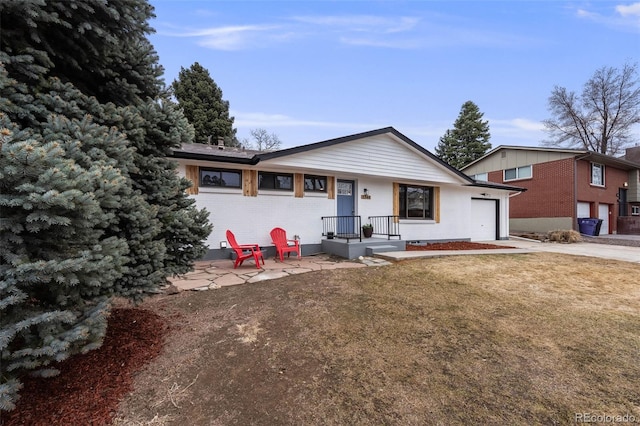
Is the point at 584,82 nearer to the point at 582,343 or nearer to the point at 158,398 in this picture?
the point at 582,343

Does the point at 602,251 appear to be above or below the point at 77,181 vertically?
below

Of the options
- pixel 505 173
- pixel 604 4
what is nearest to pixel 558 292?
pixel 604 4

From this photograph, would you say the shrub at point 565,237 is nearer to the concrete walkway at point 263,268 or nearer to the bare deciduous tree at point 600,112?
the concrete walkway at point 263,268

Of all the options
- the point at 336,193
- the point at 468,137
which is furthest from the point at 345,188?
the point at 468,137

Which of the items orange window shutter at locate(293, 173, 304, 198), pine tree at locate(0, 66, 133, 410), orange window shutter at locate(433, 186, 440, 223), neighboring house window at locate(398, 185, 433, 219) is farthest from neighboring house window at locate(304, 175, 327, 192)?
pine tree at locate(0, 66, 133, 410)

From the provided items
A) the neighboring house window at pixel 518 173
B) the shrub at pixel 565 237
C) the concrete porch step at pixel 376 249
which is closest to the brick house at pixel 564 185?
the neighboring house window at pixel 518 173

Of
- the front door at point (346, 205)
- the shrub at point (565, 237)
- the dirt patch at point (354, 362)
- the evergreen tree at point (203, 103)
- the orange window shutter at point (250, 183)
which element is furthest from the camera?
the evergreen tree at point (203, 103)

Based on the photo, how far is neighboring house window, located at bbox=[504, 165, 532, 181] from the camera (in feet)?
58.0

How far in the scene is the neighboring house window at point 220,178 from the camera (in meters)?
7.68

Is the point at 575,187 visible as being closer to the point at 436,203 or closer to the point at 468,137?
the point at 436,203

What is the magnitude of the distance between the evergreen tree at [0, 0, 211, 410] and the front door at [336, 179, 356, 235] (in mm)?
6501

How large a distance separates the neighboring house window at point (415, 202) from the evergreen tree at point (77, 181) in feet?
29.7

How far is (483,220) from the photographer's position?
1347 cm
